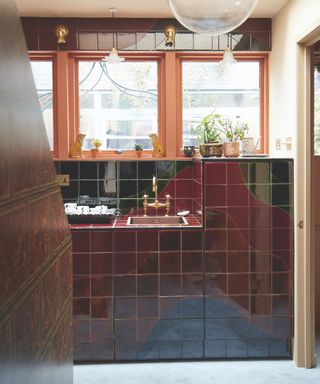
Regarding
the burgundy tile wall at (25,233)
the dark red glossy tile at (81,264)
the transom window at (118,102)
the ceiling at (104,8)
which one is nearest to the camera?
the burgundy tile wall at (25,233)

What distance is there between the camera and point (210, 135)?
4035 millimetres

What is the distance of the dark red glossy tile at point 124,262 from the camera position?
3.49 meters

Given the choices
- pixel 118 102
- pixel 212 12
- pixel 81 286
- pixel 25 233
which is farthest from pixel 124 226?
pixel 25 233

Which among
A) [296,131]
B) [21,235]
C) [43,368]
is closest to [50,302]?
[43,368]

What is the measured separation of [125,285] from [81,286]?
0.99 feet

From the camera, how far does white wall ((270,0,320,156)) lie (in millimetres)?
3244

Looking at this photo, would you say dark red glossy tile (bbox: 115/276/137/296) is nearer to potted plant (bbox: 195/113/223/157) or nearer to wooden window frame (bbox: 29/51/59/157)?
potted plant (bbox: 195/113/223/157)

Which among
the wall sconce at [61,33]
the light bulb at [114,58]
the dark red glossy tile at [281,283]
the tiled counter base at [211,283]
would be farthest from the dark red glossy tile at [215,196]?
the wall sconce at [61,33]

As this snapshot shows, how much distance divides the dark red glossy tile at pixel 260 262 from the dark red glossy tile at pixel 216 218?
304 millimetres

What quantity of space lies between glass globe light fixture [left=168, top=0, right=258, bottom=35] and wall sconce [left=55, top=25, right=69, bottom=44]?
2.41m

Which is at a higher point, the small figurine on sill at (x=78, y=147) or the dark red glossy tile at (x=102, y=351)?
the small figurine on sill at (x=78, y=147)

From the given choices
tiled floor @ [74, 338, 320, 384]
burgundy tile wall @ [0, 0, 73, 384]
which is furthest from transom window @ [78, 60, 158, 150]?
burgundy tile wall @ [0, 0, 73, 384]

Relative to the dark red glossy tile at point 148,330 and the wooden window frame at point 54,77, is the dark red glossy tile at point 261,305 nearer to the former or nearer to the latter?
the dark red glossy tile at point 148,330


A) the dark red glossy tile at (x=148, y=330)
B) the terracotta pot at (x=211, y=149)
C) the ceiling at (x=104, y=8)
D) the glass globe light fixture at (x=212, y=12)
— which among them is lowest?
the dark red glossy tile at (x=148, y=330)
